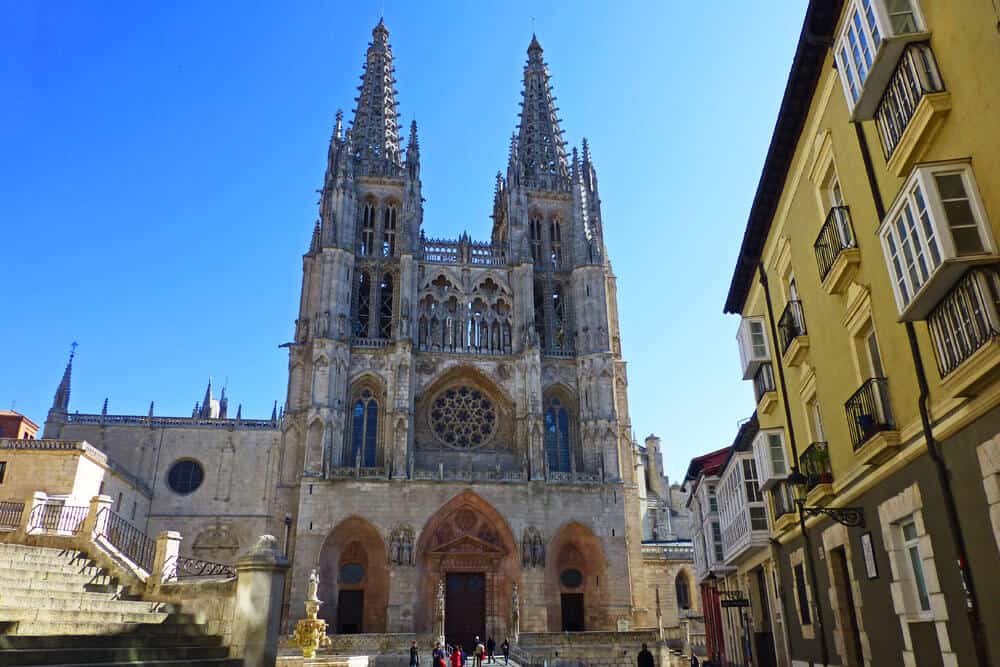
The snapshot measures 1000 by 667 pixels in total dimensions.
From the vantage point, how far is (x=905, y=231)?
7.63m

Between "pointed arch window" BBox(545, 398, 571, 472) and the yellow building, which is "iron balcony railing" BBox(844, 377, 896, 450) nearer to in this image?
the yellow building

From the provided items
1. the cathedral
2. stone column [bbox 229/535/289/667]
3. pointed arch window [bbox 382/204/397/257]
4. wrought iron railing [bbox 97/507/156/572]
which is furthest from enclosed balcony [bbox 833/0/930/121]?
pointed arch window [bbox 382/204/397/257]

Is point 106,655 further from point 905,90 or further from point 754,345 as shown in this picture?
point 754,345

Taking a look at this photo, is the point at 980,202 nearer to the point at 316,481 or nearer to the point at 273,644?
the point at 273,644

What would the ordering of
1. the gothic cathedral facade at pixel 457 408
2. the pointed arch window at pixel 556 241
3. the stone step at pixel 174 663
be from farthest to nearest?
the pointed arch window at pixel 556 241, the gothic cathedral facade at pixel 457 408, the stone step at pixel 174 663

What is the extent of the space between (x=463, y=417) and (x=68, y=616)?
2653 cm

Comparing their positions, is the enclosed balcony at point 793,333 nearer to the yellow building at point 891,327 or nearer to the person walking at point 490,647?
the yellow building at point 891,327

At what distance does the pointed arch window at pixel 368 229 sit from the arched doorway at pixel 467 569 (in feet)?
45.8

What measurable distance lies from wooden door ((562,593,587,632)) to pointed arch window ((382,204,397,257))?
18985 millimetres

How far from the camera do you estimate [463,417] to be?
1421 inches

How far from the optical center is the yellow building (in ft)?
22.3

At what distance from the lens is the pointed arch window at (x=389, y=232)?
A: 3922 centimetres

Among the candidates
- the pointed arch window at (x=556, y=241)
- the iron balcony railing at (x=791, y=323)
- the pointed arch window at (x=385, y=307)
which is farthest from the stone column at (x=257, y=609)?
the pointed arch window at (x=556, y=241)

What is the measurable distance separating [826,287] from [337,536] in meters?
26.1
